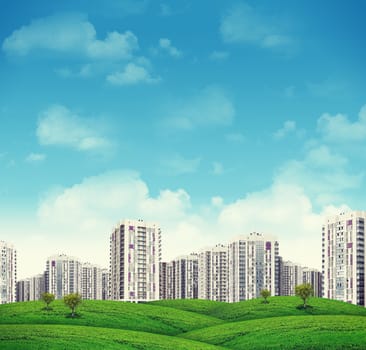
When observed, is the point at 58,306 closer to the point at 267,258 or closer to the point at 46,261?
the point at 267,258

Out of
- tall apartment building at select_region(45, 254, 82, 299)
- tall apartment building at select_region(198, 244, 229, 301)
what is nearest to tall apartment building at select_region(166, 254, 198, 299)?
tall apartment building at select_region(198, 244, 229, 301)

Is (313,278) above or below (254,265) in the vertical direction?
below

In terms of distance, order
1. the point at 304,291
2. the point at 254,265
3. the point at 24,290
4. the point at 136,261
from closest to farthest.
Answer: the point at 304,291 → the point at 136,261 → the point at 254,265 → the point at 24,290

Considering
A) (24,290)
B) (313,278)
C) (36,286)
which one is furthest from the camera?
(24,290)

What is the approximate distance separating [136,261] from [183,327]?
50.7 meters

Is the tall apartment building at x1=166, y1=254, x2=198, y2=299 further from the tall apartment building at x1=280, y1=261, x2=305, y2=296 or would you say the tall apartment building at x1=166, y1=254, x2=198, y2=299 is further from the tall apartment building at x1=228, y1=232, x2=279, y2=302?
the tall apartment building at x1=228, y1=232, x2=279, y2=302

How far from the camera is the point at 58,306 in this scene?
2237 inches

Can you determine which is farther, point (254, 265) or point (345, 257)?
point (254, 265)

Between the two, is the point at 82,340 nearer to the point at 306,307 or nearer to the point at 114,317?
the point at 114,317

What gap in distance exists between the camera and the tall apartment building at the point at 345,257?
94000 millimetres

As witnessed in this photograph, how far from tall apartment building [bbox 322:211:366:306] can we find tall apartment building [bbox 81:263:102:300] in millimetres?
79359

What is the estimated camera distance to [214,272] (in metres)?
132

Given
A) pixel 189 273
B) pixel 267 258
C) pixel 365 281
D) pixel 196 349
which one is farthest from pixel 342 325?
pixel 189 273

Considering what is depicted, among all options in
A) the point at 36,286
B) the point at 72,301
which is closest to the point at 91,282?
the point at 36,286
